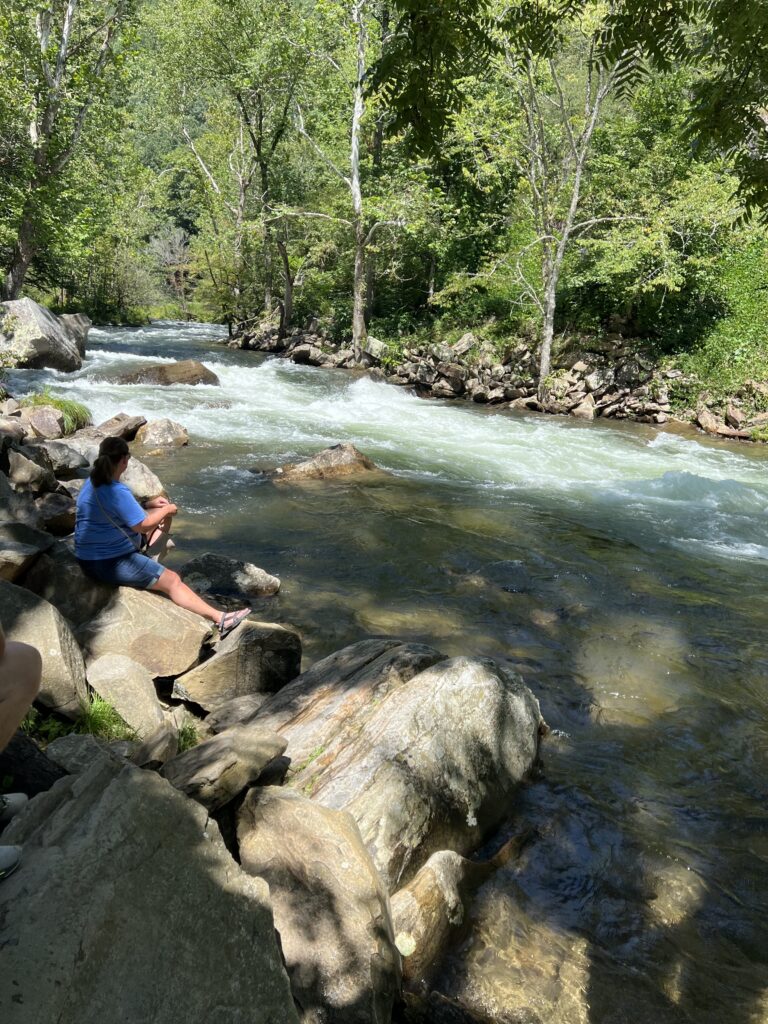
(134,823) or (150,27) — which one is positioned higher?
(150,27)

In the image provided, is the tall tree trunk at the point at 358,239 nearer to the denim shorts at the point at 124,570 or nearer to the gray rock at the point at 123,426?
the gray rock at the point at 123,426

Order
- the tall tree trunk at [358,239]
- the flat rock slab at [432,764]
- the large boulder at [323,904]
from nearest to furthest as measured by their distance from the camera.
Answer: the large boulder at [323,904] → the flat rock slab at [432,764] → the tall tree trunk at [358,239]

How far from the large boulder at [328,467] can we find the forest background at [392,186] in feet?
21.6

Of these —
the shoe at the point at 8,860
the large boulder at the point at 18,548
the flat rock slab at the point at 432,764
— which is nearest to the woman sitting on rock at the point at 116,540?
the large boulder at the point at 18,548

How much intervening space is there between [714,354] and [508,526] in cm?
1501

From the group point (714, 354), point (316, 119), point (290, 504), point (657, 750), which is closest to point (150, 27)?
point (316, 119)

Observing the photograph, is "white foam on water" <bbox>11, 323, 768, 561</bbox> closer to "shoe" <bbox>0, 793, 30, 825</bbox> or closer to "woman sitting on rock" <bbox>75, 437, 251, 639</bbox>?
"woman sitting on rock" <bbox>75, 437, 251, 639</bbox>

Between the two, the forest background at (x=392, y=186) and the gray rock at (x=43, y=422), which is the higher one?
the forest background at (x=392, y=186)

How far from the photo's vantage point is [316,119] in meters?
29.0

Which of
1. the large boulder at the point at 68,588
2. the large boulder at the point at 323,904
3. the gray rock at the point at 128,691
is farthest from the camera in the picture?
the large boulder at the point at 68,588

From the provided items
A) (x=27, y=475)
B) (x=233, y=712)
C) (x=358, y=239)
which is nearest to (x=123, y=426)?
(x=27, y=475)

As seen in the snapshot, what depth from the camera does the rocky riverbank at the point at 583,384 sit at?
65.2 feet

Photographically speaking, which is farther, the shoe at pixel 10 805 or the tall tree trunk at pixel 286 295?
the tall tree trunk at pixel 286 295

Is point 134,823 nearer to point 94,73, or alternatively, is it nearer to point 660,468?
point 660,468
